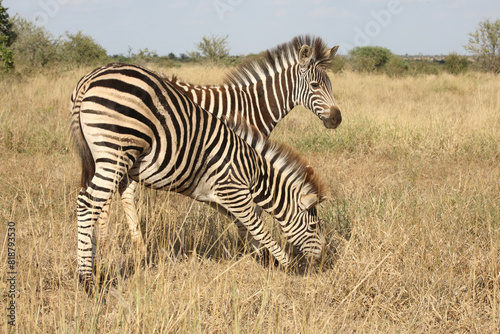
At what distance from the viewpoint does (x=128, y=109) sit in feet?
9.61

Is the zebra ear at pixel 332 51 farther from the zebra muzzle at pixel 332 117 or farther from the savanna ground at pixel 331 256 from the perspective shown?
the savanna ground at pixel 331 256

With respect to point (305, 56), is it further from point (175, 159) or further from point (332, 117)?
point (175, 159)

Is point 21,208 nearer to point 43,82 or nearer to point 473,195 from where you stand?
point 473,195

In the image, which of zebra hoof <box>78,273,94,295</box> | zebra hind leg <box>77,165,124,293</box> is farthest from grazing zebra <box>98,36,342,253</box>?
zebra hoof <box>78,273,94,295</box>

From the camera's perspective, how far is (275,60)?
570cm

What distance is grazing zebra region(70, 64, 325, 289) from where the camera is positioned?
9.58 feet

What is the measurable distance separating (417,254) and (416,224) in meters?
0.40

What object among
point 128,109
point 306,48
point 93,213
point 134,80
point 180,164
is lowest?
point 93,213

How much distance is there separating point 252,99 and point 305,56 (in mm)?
909

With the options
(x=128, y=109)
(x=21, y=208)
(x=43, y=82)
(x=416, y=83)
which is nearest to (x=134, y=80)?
(x=128, y=109)

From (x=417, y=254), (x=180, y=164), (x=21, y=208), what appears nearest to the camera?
(x=180, y=164)

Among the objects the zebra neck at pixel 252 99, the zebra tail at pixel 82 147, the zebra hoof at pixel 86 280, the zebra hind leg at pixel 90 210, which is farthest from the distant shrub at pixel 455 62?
the zebra hoof at pixel 86 280

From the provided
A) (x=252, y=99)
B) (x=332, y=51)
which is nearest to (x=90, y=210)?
(x=252, y=99)

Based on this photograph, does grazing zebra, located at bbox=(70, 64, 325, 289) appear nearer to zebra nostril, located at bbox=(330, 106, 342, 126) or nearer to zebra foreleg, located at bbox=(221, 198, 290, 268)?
zebra foreleg, located at bbox=(221, 198, 290, 268)
